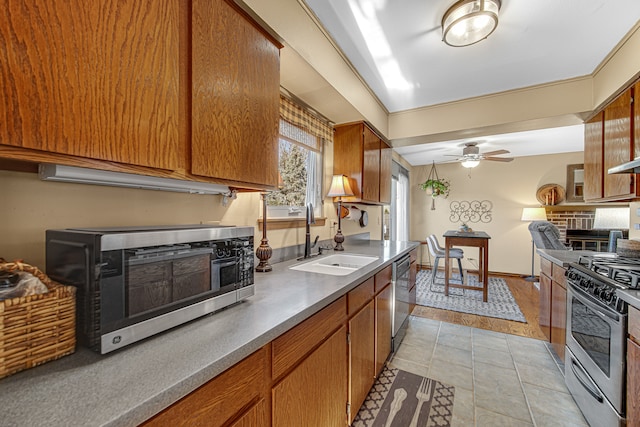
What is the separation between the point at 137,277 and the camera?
715 millimetres

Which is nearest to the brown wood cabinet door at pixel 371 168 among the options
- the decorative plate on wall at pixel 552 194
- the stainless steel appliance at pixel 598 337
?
the stainless steel appliance at pixel 598 337

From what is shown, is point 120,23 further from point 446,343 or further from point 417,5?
point 446,343

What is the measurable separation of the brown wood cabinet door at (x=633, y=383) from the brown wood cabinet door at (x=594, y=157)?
4.96ft

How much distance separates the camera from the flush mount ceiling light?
1.49m

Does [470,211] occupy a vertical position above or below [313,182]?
below

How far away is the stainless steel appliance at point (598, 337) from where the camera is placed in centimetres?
128

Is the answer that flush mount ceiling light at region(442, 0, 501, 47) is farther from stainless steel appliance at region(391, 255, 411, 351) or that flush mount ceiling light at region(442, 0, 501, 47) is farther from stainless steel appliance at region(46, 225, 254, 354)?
stainless steel appliance at region(46, 225, 254, 354)

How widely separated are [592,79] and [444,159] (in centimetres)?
313

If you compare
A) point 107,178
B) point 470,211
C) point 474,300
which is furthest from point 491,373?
point 470,211

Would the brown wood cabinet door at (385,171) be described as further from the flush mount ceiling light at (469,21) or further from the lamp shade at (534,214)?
the lamp shade at (534,214)

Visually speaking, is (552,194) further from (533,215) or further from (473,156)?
(473,156)

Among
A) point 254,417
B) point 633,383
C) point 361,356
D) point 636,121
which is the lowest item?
point 361,356

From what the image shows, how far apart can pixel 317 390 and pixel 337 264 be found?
111 cm

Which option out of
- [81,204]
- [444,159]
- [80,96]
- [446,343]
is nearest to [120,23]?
[80,96]
